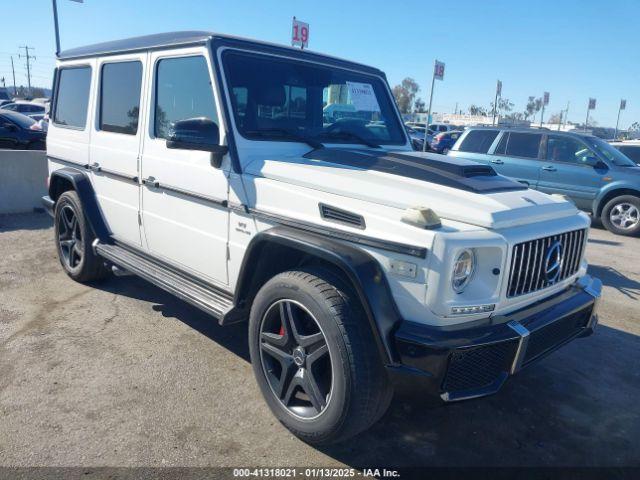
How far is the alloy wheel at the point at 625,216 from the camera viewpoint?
9.39 meters

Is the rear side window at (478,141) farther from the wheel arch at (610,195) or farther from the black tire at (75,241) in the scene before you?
the black tire at (75,241)

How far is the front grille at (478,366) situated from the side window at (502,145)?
8615 mm

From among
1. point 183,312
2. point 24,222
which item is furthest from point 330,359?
point 24,222

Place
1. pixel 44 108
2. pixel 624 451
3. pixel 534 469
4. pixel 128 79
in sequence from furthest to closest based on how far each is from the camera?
1. pixel 44 108
2. pixel 128 79
3. pixel 624 451
4. pixel 534 469

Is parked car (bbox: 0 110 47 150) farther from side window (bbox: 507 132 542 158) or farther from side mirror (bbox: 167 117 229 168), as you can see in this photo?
side mirror (bbox: 167 117 229 168)

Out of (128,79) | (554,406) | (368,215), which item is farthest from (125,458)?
(128,79)

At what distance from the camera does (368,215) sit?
260cm

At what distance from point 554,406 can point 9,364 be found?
3.86m

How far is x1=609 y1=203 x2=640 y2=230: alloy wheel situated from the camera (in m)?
9.39

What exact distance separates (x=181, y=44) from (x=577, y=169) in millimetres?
8481

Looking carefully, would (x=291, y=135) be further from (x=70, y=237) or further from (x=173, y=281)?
(x=70, y=237)

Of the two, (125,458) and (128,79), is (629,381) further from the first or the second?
(128,79)

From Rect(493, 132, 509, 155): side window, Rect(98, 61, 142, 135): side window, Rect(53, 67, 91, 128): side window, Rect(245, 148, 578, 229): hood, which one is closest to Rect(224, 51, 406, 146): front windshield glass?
Rect(245, 148, 578, 229): hood

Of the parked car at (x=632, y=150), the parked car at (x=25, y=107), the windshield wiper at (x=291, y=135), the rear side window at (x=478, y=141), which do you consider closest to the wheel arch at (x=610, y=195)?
the rear side window at (x=478, y=141)
